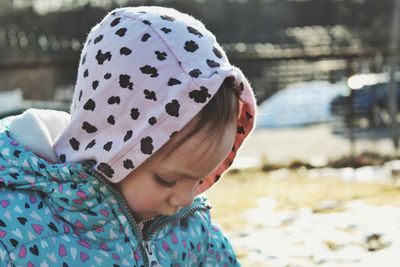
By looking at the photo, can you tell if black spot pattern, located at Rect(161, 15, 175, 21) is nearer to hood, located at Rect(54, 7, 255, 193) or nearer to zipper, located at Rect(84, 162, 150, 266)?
hood, located at Rect(54, 7, 255, 193)

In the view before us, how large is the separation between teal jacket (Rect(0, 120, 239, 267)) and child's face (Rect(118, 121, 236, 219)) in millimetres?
52

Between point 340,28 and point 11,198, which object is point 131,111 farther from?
point 340,28

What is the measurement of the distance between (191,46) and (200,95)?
0.12 metres

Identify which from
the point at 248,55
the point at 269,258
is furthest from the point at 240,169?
the point at 269,258

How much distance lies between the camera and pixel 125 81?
1.52 m

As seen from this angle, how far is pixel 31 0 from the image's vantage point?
23.5 meters

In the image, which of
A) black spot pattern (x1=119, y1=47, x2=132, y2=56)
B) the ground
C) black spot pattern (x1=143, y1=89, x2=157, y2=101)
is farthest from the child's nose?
the ground

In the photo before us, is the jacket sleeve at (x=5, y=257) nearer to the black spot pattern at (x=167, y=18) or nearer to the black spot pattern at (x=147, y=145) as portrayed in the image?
the black spot pattern at (x=147, y=145)

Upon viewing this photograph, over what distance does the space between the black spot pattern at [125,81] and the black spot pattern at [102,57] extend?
2.0 inches

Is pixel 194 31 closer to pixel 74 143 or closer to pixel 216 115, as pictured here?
pixel 216 115

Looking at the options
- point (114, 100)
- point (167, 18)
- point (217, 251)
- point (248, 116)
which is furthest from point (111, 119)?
point (217, 251)

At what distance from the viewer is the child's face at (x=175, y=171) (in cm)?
153

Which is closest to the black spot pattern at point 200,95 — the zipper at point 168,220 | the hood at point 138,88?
the hood at point 138,88

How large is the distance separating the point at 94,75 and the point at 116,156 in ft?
0.59
